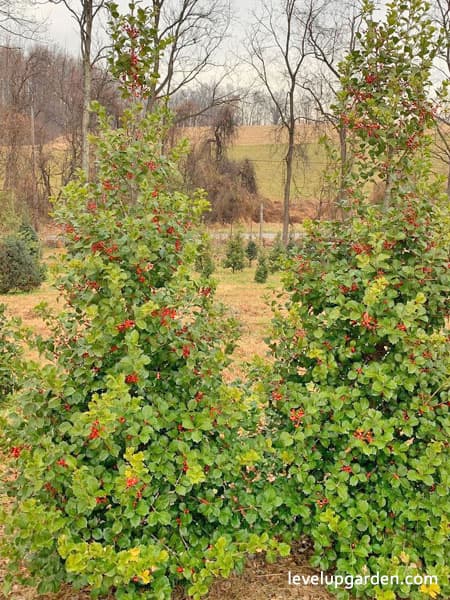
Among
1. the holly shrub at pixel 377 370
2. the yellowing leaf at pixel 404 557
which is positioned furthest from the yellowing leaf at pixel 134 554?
the yellowing leaf at pixel 404 557

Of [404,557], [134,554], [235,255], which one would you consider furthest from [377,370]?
[235,255]

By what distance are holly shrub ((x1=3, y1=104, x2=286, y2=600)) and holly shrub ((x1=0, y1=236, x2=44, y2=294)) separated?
9.69 m

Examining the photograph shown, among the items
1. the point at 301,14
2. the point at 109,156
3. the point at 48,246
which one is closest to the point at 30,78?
the point at 48,246

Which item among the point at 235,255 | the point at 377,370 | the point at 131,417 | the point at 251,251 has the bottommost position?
the point at 251,251

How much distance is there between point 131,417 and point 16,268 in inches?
406

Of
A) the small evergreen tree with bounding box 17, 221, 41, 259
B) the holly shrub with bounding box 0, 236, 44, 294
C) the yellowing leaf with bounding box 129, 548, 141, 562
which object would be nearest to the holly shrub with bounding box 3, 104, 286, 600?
the yellowing leaf with bounding box 129, 548, 141, 562

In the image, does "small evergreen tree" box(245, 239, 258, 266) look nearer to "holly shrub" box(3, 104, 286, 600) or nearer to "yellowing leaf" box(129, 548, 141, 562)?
"holly shrub" box(3, 104, 286, 600)

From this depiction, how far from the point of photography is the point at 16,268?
37.6ft

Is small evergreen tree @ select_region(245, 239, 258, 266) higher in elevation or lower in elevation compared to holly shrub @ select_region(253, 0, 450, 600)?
lower

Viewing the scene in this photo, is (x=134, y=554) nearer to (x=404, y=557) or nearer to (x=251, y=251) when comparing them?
(x=404, y=557)

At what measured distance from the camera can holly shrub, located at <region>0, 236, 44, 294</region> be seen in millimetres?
11352

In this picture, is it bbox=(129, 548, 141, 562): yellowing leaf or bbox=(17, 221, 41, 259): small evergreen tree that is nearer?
bbox=(129, 548, 141, 562): yellowing leaf

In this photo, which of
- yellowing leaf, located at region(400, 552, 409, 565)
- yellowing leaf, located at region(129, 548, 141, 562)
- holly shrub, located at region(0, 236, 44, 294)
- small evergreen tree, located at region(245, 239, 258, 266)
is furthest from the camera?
small evergreen tree, located at region(245, 239, 258, 266)

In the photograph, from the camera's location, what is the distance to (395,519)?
2.33 m
